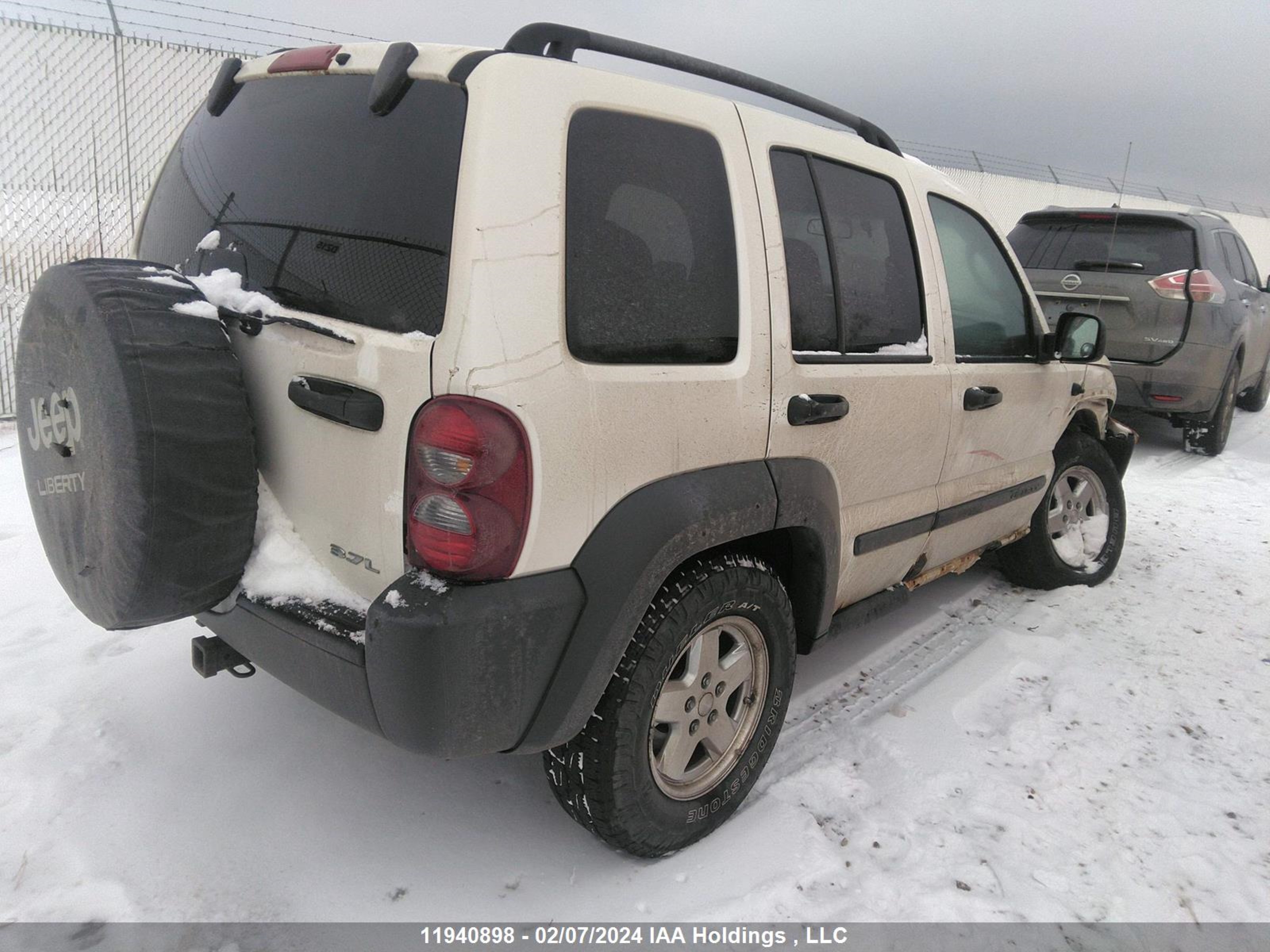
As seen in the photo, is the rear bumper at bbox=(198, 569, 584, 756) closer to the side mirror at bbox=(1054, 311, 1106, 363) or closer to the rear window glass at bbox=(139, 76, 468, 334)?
the rear window glass at bbox=(139, 76, 468, 334)

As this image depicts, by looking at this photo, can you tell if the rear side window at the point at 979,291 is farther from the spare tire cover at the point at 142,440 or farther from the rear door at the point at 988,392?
the spare tire cover at the point at 142,440

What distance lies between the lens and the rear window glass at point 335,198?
5.71 ft

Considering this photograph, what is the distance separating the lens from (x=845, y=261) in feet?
8.51

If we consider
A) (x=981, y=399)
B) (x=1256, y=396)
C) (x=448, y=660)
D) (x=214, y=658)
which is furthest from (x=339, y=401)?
(x=1256, y=396)

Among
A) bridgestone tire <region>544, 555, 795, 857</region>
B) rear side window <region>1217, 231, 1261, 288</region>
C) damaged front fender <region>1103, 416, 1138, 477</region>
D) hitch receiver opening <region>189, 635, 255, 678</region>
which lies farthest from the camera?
rear side window <region>1217, 231, 1261, 288</region>

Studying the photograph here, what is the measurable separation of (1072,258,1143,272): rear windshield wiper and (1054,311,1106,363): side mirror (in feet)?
11.2

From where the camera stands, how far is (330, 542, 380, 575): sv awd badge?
1.83 m

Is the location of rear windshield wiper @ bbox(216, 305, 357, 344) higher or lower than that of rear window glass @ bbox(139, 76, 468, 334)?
lower

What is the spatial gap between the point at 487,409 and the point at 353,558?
509 mm

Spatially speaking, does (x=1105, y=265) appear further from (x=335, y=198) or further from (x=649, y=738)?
(x=335, y=198)

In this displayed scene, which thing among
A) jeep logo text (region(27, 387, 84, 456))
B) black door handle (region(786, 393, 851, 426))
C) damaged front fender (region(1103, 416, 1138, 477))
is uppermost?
black door handle (region(786, 393, 851, 426))

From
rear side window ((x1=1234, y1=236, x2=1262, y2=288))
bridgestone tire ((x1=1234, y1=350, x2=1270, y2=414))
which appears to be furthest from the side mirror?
bridgestone tire ((x1=1234, y1=350, x2=1270, y2=414))

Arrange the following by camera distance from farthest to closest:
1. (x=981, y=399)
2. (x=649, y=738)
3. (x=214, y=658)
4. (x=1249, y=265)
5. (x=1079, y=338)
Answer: (x=1249, y=265) → (x=1079, y=338) → (x=981, y=399) → (x=214, y=658) → (x=649, y=738)

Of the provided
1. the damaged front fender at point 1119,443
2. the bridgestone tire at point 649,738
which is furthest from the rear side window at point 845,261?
the damaged front fender at point 1119,443
